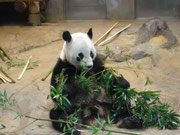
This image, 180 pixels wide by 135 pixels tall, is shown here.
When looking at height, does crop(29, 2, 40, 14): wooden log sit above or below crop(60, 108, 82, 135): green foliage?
above

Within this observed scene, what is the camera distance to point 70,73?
3688 mm

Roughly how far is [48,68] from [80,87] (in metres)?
2.01

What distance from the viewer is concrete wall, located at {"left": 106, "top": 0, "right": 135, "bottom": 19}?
8320mm

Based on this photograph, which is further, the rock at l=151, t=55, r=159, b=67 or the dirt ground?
the rock at l=151, t=55, r=159, b=67

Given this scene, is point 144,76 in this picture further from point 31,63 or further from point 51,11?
point 51,11

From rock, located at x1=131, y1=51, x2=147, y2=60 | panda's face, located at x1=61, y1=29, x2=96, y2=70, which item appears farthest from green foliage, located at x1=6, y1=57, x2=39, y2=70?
panda's face, located at x1=61, y1=29, x2=96, y2=70

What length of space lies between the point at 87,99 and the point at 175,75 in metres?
1.94

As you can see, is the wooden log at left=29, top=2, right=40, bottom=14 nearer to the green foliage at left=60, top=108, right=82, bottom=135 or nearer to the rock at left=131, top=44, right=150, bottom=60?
the rock at left=131, top=44, right=150, bottom=60

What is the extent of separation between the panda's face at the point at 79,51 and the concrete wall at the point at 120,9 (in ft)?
16.3

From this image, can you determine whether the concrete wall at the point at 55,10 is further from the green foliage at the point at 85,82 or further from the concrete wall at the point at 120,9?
the green foliage at the point at 85,82

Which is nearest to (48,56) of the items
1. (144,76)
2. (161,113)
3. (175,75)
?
(144,76)

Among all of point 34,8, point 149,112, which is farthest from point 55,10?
point 149,112

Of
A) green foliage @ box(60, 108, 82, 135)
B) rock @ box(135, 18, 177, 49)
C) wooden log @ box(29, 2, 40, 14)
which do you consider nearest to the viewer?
green foliage @ box(60, 108, 82, 135)

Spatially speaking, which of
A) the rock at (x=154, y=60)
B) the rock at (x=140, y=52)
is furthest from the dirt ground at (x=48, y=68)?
the rock at (x=140, y=52)
